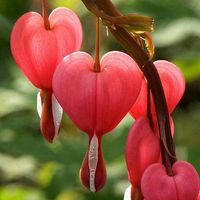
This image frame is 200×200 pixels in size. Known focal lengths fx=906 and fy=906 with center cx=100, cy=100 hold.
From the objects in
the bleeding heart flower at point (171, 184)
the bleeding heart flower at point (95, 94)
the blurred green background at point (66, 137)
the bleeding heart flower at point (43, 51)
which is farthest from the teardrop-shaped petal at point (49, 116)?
the blurred green background at point (66, 137)

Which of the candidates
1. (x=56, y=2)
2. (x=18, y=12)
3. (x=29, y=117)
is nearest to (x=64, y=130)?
(x=29, y=117)

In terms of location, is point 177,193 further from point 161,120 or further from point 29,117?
point 29,117

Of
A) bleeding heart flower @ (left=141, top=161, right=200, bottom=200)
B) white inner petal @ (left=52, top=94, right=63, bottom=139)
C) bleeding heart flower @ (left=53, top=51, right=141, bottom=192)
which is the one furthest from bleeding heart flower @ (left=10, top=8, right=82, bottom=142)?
bleeding heart flower @ (left=141, top=161, right=200, bottom=200)

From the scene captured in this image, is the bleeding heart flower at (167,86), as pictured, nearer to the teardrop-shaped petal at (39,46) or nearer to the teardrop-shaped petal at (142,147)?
the teardrop-shaped petal at (142,147)

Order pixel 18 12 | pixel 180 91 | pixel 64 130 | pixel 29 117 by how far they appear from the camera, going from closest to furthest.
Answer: pixel 180 91 < pixel 64 130 < pixel 29 117 < pixel 18 12

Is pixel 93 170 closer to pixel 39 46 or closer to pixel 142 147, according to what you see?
pixel 142 147

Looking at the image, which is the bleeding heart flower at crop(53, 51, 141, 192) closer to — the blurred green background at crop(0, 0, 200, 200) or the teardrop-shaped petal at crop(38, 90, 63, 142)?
the teardrop-shaped petal at crop(38, 90, 63, 142)

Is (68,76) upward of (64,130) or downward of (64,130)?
upward
